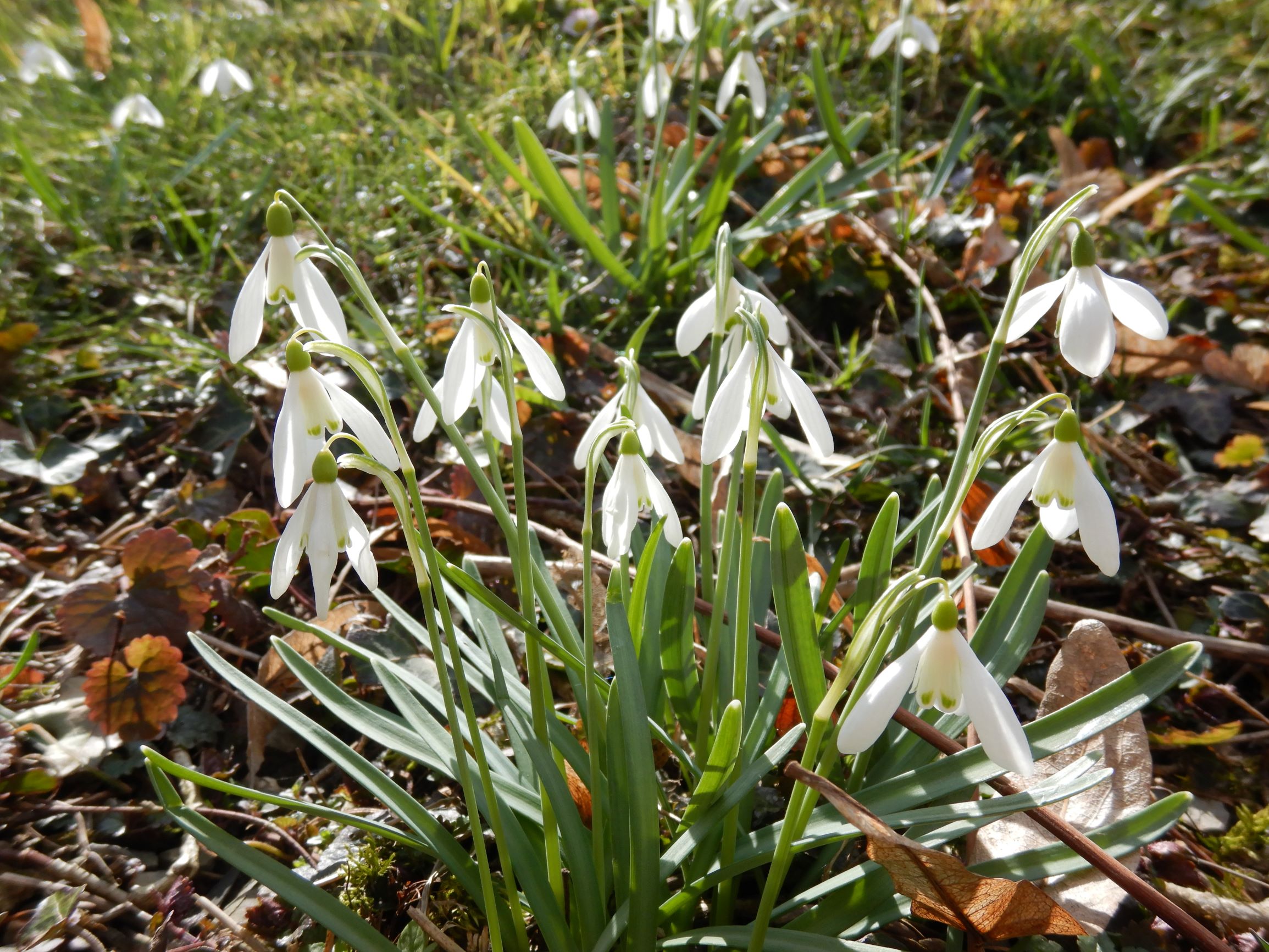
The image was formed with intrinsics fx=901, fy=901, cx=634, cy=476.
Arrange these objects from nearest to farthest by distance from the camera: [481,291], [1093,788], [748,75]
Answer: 1. [481,291]
2. [1093,788]
3. [748,75]

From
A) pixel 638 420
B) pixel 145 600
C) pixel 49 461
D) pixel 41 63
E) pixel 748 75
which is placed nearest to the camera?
pixel 638 420

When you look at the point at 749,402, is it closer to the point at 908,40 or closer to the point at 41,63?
the point at 908,40

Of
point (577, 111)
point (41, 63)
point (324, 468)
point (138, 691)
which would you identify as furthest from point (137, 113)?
point (324, 468)

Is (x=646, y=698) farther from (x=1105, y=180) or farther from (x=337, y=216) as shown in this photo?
(x=1105, y=180)

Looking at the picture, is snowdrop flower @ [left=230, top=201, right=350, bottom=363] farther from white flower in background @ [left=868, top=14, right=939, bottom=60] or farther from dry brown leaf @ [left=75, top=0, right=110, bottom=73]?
dry brown leaf @ [left=75, top=0, right=110, bottom=73]

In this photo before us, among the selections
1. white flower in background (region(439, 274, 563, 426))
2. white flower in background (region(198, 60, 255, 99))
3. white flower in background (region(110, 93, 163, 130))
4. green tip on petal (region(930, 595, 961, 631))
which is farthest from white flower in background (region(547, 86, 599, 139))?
green tip on petal (region(930, 595, 961, 631))

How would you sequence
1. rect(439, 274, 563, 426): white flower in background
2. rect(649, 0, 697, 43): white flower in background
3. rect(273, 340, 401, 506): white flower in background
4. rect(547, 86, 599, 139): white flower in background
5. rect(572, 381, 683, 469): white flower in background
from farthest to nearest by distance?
rect(547, 86, 599, 139): white flower in background < rect(649, 0, 697, 43): white flower in background < rect(572, 381, 683, 469): white flower in background < rect(439, 274, 563, 426): white flower in background < rect(273, 340, 401, 506): white flower in background
